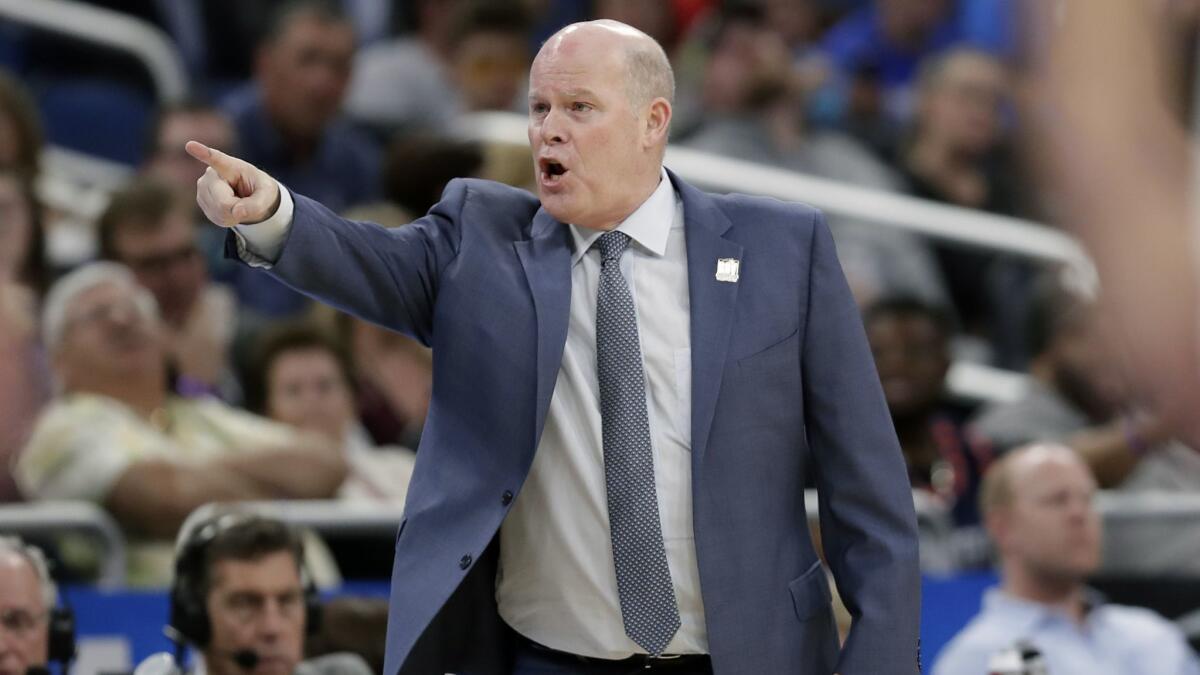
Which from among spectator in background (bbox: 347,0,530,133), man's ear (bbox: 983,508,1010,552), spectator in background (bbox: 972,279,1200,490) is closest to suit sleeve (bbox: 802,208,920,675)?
man's ear (bbox: 983,508,1010,552)

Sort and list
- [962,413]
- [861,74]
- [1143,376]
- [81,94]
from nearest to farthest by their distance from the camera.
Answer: [1143,376], [962,413], [81,94], [861,74]

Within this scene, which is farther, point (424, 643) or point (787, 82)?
point (787, 82)

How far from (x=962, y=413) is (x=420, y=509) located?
4652mm

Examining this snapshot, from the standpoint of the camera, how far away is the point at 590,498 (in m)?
2.91

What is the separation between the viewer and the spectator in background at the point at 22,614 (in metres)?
4.05

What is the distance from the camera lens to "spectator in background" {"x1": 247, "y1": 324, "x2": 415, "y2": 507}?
5.78m

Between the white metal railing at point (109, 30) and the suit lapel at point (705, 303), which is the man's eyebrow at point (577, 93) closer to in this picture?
the suit lapel at point (705, 303)

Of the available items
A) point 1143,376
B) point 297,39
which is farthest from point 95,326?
point 1143,376

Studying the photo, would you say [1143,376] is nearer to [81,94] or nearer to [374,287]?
[374,287]

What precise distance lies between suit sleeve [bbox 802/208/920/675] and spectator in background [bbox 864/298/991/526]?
310cm

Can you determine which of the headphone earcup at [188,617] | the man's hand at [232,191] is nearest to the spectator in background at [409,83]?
the headphone earcup at [188,617]

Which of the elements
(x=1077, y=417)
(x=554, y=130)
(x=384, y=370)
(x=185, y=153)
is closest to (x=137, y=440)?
(x=384, y=370)

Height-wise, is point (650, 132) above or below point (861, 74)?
below

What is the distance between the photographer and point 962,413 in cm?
720
